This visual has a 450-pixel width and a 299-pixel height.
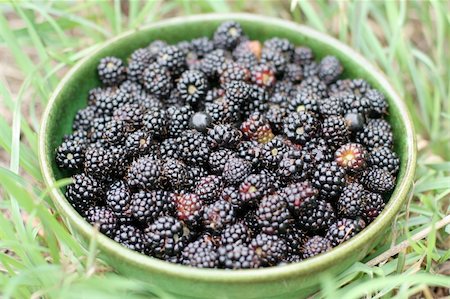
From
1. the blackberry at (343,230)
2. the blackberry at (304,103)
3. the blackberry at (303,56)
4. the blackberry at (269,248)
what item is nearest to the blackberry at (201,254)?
the blackberry at (269,248)

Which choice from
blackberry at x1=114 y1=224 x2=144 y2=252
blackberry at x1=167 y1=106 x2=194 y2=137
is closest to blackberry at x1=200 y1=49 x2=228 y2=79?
blackberry at x1=167 y1=106 x2=194 y2=137

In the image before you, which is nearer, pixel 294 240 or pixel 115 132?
pixel 294 240

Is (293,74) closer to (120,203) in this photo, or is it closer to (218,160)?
(218,160)

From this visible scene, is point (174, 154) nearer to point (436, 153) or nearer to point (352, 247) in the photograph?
point (352, 247)

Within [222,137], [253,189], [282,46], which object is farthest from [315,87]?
[253,189]

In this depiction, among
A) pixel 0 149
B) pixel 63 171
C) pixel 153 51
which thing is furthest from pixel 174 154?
pixel 0 149

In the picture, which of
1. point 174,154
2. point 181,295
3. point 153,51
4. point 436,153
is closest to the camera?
point 181,295
